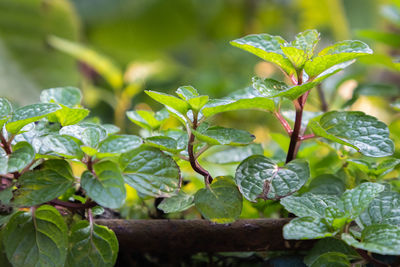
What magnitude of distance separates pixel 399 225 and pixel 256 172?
13cm

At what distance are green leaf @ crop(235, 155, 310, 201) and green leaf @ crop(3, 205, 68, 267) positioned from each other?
0.54 ft

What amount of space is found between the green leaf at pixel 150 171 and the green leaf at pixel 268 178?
0.06 meters

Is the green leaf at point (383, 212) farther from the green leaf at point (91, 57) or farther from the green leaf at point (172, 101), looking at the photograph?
the green leaf at point (91, 57)

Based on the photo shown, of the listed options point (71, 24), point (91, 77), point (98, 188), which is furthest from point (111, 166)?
point (91, 77)

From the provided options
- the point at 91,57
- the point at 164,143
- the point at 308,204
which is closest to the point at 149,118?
the point at 164,143

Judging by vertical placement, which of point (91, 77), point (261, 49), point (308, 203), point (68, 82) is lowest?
point (91, 77)

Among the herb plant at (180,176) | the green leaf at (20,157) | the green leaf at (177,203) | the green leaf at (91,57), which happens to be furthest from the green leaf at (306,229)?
the green leaf at (91,57)

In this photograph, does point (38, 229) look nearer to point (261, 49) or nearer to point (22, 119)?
point (22, 119)

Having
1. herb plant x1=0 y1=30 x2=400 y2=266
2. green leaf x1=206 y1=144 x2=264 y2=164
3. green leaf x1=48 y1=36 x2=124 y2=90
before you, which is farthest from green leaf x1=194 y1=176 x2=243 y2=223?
green leaf x1=48 y1=36 x2=124 y2=90

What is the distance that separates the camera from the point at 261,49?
1.20 feet

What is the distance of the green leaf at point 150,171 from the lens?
35 centimetres

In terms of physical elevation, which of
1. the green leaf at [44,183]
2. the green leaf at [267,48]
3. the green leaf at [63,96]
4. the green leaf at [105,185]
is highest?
the green leaf at [267,48]

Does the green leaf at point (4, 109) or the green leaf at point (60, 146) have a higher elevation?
the green leaf at point (4, 109)

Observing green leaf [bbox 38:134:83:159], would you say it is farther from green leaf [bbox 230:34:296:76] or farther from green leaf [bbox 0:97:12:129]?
green leaf [bbox 230:34:296:76]
